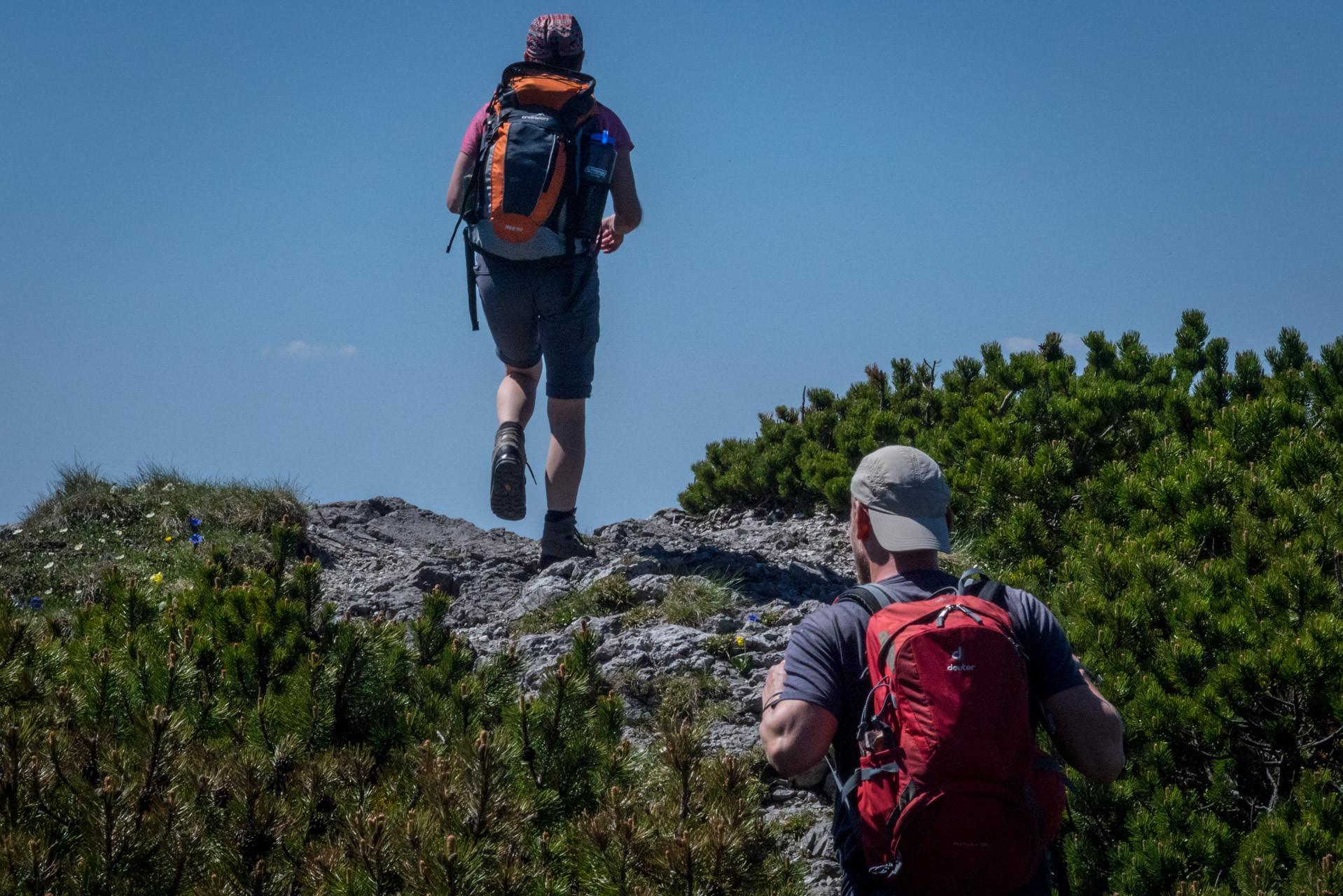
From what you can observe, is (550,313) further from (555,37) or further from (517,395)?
(555,37)

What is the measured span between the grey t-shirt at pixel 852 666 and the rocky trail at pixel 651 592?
3.89 feet

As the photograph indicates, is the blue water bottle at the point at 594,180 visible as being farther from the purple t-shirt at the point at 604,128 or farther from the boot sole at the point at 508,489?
the boot sole at the point at 508,489

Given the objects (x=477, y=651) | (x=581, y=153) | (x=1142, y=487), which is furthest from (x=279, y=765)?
(x=1142, y=487)

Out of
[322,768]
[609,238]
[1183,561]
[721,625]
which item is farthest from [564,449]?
[322,768]

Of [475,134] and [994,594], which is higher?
[475,134]

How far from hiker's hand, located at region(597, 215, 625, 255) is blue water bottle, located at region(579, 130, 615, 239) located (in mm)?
249

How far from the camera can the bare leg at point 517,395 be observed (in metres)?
6.65

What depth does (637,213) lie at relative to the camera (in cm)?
659

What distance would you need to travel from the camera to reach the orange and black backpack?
6191mm

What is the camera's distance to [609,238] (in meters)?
6.64

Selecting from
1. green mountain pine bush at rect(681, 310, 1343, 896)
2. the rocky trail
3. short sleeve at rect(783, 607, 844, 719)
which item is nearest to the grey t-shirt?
short sleeve at rect(783, 607, 844, 719)

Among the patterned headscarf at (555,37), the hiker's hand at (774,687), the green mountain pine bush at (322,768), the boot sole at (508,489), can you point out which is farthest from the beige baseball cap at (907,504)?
the patterned headscarf at (555,37)

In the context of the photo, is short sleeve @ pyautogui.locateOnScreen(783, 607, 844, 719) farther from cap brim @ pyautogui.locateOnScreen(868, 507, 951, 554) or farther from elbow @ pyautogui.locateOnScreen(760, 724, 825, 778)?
cap brim @ pyautogui.locateOnScreen(868, 507, 951, 554)

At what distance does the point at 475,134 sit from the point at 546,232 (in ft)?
3.08
